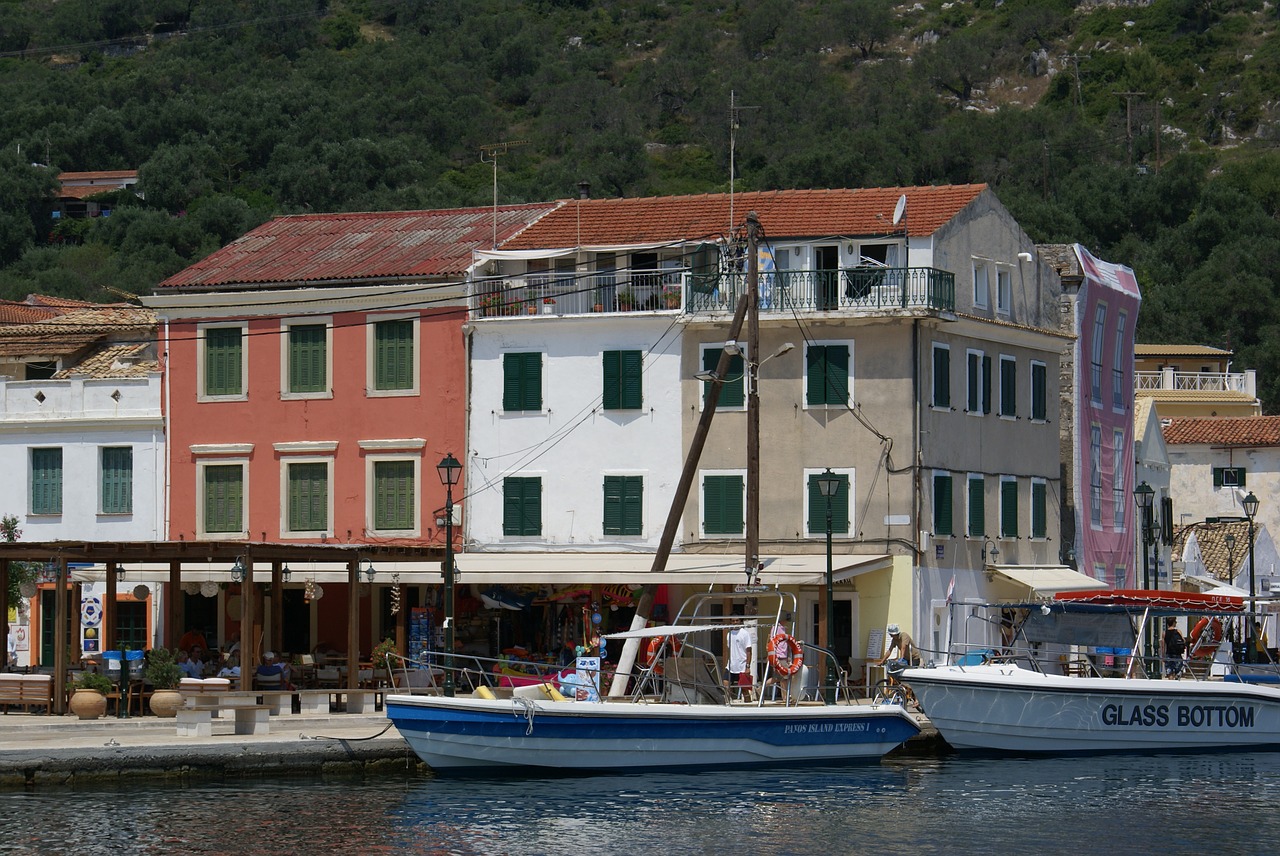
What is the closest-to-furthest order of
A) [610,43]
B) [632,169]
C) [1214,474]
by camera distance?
[1214,474] < [632,169] < [610,43]

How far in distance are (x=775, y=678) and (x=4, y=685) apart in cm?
1235

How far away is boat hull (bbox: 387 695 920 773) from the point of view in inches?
1147

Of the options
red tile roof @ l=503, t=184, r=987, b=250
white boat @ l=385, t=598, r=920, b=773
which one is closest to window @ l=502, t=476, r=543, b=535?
red tile roof @ l=503, t=184, r=987, b=250

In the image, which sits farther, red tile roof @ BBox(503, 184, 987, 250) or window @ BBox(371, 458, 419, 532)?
window @ BBox(371, 458, 419, 532)

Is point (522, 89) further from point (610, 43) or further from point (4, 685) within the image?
point (4, 685)

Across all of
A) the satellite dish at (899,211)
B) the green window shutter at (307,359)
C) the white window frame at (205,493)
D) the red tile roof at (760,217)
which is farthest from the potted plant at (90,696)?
the satellite dish at (899,211)

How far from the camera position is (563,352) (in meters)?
41.6

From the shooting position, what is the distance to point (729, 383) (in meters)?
40.2

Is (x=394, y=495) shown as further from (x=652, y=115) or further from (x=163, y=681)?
(x=652, y=115)

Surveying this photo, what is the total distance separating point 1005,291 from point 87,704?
2139 cm

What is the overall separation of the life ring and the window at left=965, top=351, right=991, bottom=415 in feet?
40.1

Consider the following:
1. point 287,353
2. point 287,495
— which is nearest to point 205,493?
point 287,495

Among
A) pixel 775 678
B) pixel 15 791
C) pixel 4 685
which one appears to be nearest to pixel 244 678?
pixel 4 685

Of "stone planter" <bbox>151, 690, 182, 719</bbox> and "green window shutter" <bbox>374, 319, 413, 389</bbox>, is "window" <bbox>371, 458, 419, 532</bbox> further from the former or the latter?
"stone planter" <bbox>151, 690, 182, 719</bbox>
